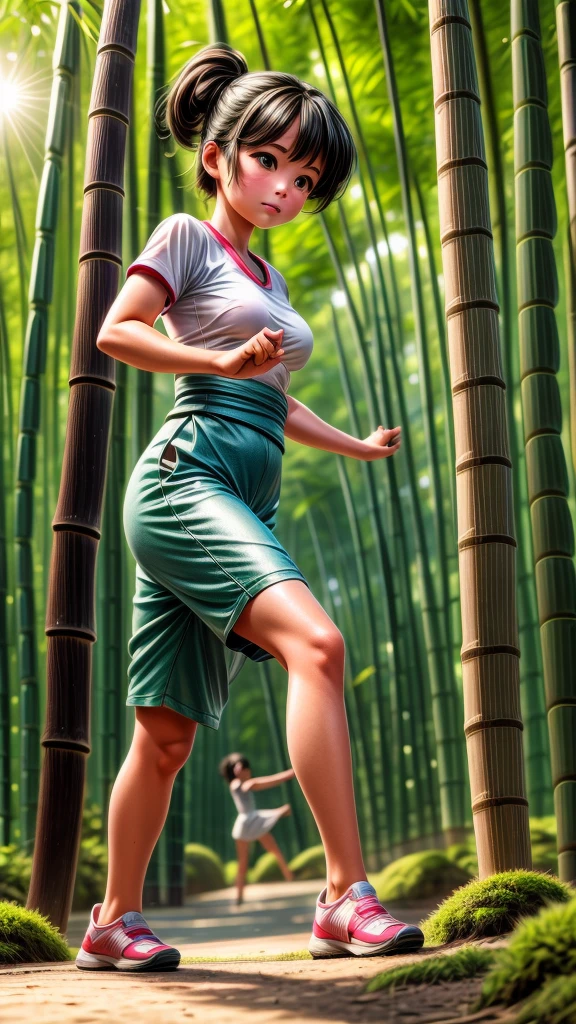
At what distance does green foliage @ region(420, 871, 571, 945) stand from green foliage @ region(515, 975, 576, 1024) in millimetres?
590

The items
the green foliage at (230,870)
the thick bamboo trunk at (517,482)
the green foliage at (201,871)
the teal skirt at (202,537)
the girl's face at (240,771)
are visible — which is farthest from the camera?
the green foliage at (230,870)

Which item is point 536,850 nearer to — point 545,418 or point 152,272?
point 545,418

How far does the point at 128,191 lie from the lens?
4293 mm

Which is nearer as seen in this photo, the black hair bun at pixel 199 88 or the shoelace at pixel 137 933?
the shoelace at pixel 137 933

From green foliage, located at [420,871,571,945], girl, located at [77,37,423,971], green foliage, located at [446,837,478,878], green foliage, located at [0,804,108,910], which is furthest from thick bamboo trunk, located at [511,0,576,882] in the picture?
green foliage, located at [446,837,478,878]

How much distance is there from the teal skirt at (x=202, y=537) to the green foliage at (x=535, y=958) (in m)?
0.57

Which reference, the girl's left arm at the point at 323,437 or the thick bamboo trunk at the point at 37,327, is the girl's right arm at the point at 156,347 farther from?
the thick bamboo trunk at the point at 37,327

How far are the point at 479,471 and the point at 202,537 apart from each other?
1.90ft

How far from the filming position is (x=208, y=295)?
160 centimetres

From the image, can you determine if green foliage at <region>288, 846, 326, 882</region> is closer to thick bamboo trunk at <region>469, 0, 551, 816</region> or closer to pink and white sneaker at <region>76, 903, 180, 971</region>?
thick bamboo trunk at <region>469, 0, 551, 816</region>

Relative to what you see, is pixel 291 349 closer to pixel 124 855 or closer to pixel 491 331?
pixel 491 331

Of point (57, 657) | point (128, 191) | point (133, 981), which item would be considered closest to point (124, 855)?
point (133, 981)

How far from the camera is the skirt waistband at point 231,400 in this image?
5.24 feet

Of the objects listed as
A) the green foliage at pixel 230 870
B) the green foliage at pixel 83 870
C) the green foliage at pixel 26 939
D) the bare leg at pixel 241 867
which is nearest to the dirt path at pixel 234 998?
the green foliage at pixel 26 939
